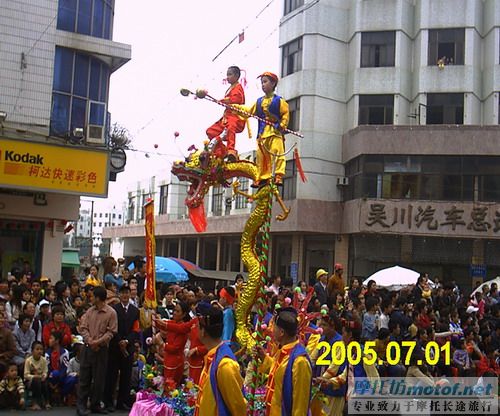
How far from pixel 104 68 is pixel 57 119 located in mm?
2118

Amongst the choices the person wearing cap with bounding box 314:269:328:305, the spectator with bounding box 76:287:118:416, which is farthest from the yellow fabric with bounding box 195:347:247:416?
the person wearing cap with bounding box 314:269:328:305

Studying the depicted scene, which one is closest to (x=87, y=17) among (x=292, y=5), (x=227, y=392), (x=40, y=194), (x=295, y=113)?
(x=40, y=194)

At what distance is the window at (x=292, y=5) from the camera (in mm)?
25884

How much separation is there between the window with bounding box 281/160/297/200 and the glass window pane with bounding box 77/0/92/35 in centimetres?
1056

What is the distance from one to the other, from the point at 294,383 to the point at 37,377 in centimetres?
518

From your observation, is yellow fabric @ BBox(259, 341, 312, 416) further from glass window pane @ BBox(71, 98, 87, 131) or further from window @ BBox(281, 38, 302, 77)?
window @ BBox(281, 38, 302, 77)

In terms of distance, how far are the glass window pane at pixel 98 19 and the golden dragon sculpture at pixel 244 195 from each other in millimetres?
9561

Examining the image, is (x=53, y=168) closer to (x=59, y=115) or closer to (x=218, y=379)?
(x=59, y=115)

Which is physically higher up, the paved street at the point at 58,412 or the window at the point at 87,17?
the window at the point at 87,17

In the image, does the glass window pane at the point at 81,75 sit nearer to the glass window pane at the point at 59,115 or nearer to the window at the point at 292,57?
the glass window pane at the point at 59,115

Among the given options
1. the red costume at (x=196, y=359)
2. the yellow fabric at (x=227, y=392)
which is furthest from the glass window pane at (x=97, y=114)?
the yellow fabric at (x=227, y=392)

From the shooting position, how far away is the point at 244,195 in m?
8.84

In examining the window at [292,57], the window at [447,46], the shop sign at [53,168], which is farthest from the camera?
the window at [292,57]

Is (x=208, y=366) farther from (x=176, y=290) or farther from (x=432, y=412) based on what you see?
(x=176, y=290)
